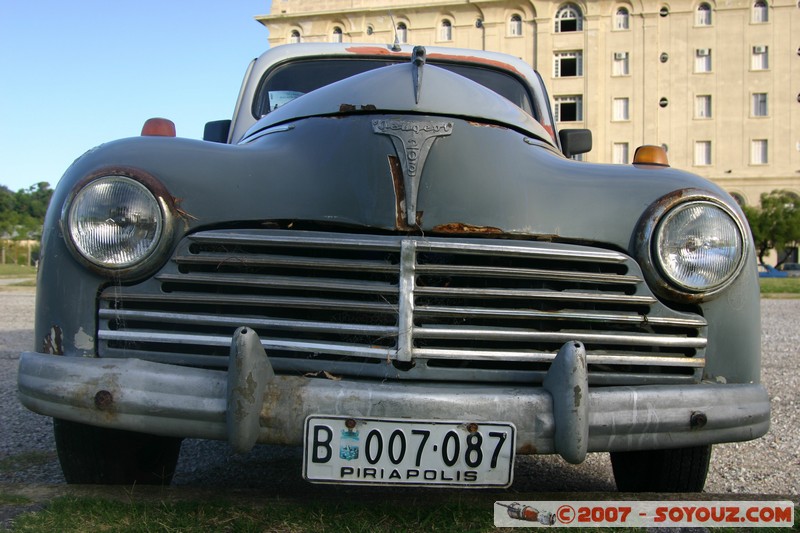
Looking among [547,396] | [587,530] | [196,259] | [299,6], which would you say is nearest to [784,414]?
[587,530]

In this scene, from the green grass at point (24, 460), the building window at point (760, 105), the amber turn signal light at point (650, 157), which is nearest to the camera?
the amber turn signal light at point (650, 157)

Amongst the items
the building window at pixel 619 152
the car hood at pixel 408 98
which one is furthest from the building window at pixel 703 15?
the car hood at pixel 408 98

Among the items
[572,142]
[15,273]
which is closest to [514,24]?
[15,273]

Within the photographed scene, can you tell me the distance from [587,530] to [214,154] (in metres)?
1.60

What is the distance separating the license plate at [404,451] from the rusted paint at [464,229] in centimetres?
56

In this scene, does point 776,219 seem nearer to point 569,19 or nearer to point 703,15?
point 703,15

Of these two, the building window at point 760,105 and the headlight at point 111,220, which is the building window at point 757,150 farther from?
the headlight at point 111,220

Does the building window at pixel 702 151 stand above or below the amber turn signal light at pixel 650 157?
above

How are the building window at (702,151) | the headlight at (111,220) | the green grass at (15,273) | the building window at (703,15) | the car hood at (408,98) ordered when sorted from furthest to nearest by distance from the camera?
the building window at (702,151) < the building window at (703,15) < the green grass at (15,273) < the car hood at (408,98) < the headlight at (111,220)

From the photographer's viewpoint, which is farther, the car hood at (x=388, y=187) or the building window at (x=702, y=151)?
the building window at (x=702, y=151)

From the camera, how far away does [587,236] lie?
6.66 feet

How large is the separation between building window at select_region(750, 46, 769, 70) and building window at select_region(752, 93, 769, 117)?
5.15 feet

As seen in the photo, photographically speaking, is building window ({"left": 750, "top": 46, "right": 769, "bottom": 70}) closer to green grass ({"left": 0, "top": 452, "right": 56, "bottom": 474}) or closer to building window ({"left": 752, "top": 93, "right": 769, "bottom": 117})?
building window ({"left": 752, "top": 93, "right": 769, "bottom": 117})

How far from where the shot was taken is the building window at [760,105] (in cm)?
3962
